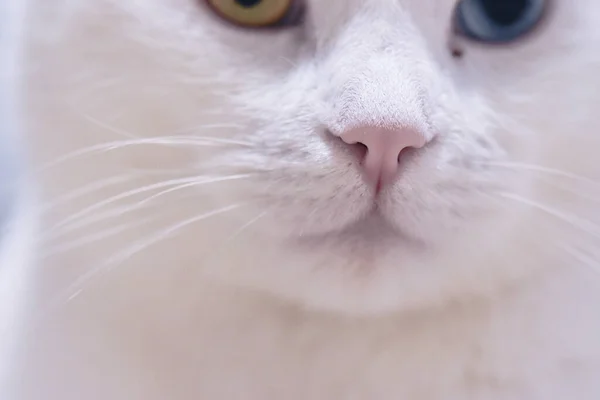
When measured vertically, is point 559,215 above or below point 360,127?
below

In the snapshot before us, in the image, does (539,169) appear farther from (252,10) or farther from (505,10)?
(252,10)

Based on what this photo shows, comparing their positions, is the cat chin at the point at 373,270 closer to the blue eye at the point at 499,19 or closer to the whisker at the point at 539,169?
the whisker at the point at 539,169

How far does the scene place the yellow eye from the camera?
0.66 metres

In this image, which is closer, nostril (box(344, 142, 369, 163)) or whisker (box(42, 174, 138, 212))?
nostril (box(344, 142, 369, 163))

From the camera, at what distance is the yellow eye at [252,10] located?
2.16ft

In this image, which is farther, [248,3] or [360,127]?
[248,3]

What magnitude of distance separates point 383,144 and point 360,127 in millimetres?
21

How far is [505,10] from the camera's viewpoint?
667 mm

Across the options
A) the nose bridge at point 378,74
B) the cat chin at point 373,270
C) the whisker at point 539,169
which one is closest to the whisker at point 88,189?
the cat chin at point 373,270

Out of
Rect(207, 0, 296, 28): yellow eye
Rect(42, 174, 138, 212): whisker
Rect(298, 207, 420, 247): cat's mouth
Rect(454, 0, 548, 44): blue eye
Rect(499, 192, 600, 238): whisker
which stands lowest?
Rect(499, 192, 600, 238): whisker

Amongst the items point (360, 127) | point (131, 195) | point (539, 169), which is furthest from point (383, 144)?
point (131, 195)

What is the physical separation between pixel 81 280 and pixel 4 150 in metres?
0.56

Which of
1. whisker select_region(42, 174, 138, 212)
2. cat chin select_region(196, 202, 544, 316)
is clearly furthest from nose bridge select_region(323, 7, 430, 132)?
whisker select_region(42, 174, 138, 212)

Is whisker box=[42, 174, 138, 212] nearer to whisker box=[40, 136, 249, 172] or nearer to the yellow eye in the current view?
whisker box=[40, 136, 249, 172]
